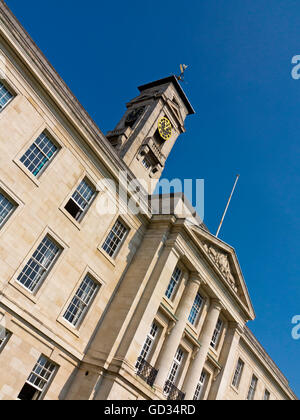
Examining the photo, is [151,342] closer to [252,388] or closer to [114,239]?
[114,239]

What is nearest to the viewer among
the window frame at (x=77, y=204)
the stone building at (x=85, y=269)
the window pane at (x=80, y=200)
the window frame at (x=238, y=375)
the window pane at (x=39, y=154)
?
the stone building at (x=85, y=269)

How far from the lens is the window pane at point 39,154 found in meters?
17.6

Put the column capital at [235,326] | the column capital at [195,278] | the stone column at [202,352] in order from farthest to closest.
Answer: the column capital at [235,326] < the column capital at [195,278] < the stone column at [202,352]

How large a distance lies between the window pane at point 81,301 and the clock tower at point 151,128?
2201 centimetres

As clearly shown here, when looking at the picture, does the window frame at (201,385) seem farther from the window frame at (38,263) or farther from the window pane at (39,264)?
the window pane at (39,264)

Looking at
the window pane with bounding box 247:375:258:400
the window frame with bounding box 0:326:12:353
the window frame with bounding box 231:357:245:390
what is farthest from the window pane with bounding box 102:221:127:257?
the window pane with bounding box 247:375:258:400

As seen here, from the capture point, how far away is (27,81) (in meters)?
17.6

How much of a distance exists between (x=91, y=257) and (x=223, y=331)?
531 inches

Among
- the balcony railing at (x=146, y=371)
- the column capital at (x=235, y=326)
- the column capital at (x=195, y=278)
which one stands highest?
the column capital at (x=235, y=326)

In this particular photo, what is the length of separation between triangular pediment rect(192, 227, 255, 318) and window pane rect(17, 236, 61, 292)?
31.4 ft

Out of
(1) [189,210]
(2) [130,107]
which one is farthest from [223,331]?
(2) [130,107]

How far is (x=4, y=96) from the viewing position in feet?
55.3

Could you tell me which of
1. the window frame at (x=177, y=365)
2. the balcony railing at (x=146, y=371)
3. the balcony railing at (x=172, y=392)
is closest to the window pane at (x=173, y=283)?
the window frame at (x=177, y=365)

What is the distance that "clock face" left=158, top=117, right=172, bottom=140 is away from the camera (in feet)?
150
